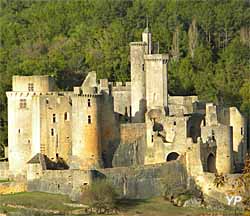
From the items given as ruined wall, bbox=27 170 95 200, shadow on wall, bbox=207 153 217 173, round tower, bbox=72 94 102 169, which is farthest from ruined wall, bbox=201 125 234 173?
ruined wall, bbox=27 170 95 200

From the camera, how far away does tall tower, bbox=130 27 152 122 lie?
48188 millimetres

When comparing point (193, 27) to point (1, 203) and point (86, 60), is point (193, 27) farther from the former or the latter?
point (1, 203)

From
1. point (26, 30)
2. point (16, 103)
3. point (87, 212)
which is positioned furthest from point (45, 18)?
point (87, 212)

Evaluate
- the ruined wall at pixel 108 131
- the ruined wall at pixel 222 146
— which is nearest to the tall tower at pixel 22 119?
the ruined wall at pixel 108 131

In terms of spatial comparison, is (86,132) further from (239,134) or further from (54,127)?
(239,134)

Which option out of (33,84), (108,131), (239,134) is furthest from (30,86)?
(239,134)

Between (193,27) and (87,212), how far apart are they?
37178mm

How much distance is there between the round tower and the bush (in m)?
2.97

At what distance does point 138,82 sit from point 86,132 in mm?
4481

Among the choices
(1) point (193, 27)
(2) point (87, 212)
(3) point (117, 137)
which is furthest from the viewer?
(1) point (193, 27)

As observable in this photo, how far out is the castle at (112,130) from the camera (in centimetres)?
4497

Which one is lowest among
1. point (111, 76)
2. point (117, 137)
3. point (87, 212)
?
point (87, 212)

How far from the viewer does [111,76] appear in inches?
2400

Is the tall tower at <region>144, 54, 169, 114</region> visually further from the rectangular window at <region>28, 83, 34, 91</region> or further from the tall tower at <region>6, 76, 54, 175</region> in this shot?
the rectangular window at <region>28, 83, 34, 91</region>
